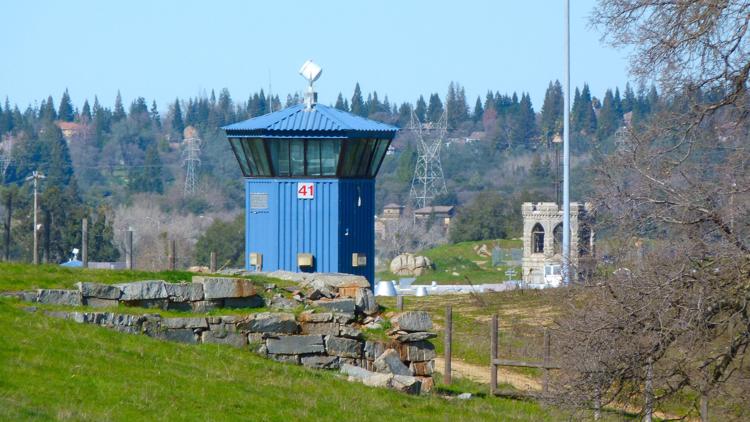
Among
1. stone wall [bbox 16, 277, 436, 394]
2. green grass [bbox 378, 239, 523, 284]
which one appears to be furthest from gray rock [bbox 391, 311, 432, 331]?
green grass [bbox 378, 239, 523, 284]

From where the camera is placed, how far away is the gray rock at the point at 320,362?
762 inches

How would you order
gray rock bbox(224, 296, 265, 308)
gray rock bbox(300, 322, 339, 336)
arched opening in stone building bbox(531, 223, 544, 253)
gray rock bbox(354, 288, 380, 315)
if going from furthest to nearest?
arched opening in stone building bbox(531, 223, 544, 253) < gray rock bbox(354, 288, 380, 315) < gray rock bbox(224, 296, 265, 308) < gray rock bbox(300, 322, 339, 336)

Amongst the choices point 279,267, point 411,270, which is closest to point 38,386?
point 279,267

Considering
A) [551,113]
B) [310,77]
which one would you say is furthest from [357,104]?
[310,77]

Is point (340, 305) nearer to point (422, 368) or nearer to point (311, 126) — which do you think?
point (422, 368)

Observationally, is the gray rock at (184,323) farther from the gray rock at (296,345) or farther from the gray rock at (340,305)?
the gray rock at (340,305)

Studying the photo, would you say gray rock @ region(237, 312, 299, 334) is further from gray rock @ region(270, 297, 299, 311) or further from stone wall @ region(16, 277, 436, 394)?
gray rock @ region(270, 297, 299, 311)

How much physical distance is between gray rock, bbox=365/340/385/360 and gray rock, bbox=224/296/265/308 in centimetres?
178

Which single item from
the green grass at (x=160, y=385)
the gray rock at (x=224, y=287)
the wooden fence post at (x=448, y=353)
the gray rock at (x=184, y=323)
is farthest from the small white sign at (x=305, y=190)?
the green grass at (x=160, y=385)

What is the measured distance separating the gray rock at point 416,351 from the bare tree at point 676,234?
14.9ft

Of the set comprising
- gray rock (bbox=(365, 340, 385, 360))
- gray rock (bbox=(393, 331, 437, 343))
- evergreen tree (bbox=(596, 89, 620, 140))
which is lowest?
gray rock (bbox=(365, 340, 385, 360))

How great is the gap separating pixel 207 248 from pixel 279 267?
176 feet

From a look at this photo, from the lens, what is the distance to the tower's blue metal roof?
89.4 ft

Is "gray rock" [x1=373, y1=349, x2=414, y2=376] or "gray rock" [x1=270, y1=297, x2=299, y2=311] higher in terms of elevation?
"gray rock" [x1=270, y1=297, x2=299, y2=311]
